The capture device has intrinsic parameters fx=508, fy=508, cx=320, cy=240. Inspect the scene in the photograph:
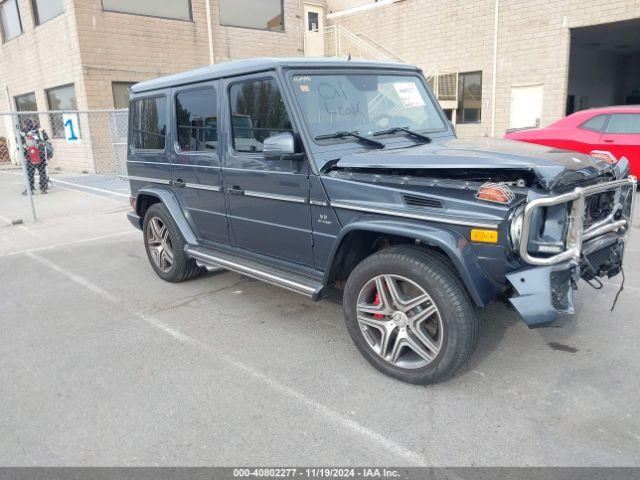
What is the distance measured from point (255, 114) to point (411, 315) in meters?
1.95

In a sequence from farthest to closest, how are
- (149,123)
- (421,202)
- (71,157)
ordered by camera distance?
1. (71,157)
2. (149,123)
3. (421,202)

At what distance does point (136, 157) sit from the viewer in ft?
18.2

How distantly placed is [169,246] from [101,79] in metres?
11.5

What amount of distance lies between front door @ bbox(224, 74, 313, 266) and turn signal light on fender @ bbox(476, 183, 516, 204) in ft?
4.18

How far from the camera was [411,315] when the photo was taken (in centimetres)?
316

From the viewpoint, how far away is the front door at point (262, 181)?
369 cm

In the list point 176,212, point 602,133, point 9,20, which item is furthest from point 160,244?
point 9,20

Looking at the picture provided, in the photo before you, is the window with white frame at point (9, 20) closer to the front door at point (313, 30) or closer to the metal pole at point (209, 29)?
the metal pole at point (209, 29)

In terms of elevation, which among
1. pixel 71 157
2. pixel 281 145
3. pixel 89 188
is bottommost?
pixel 89 188

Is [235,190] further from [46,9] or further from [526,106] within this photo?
[46,9]

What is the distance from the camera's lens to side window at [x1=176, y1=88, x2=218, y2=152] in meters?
4.32

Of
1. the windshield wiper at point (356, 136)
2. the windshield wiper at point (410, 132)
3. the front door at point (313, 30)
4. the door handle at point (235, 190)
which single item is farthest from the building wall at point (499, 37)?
the door handle at point (235, 190)

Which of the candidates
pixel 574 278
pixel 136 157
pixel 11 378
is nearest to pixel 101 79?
pixel 136 157

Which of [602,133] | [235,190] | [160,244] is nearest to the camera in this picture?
[235,190]
